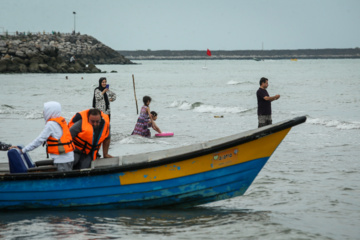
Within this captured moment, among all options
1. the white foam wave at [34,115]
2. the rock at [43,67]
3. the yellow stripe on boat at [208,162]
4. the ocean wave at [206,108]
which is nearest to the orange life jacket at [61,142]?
the yellow stripe on boat at [208,162]

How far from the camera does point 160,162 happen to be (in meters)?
6.85

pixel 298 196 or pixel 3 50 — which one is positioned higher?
pixel 3 50

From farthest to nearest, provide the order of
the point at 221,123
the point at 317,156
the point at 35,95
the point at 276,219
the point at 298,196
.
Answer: the point at 35,95 < the point at 221,123 < the point at 317,156 < the point at 298,196 < the point at 276,219

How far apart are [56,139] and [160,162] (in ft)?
4.78

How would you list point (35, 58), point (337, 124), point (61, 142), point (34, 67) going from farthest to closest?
point (35, 58)
point (34, 67)
point (337, 124)
point (61, 142)

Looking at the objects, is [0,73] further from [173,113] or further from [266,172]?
[266,172]

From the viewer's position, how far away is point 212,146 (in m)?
6.80

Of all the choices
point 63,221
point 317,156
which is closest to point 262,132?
point 63,221

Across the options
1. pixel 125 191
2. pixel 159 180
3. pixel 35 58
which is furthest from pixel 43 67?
pixel 159 180

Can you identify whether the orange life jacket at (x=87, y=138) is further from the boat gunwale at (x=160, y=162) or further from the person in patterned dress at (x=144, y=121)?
the person in patterned dress at (x=144, y=121)

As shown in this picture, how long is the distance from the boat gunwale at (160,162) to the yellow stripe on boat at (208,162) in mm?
107

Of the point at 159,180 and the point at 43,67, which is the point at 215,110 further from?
the point at 43,67

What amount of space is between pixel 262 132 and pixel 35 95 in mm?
29308

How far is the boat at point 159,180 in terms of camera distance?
6.89 meters
